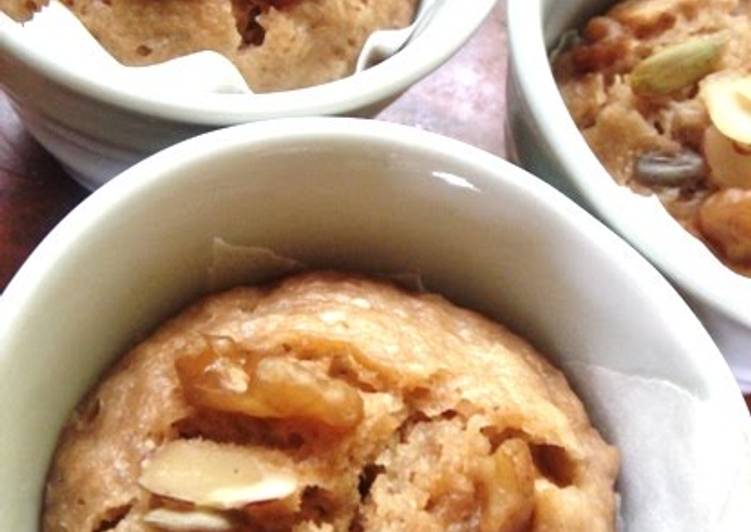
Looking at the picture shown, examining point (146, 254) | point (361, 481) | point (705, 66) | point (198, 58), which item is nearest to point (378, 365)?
point (361, 481)

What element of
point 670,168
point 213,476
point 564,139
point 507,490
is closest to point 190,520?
point 213,476

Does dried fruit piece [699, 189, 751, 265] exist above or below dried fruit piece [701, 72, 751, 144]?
below

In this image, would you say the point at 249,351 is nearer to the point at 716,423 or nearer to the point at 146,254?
the point at 146,254

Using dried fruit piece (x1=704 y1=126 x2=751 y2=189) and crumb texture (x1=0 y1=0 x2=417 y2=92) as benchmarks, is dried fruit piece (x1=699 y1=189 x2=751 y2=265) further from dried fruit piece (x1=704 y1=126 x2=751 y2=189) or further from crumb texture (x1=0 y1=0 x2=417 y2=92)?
crumb texture (x1=0 y1=0 x2=417 y2=92)

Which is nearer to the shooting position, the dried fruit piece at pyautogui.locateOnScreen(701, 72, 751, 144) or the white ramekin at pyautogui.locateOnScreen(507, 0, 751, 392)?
the white ramekin at pyautogui.locateOnScreen(507, 0, 751, 392)

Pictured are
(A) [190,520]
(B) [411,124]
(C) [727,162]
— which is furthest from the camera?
(B) [411,124]

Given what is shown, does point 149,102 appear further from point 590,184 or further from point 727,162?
point 727,162

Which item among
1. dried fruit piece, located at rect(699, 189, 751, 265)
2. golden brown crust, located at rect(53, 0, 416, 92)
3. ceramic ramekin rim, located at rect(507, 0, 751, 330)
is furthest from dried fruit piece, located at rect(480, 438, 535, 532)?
golden brown crust, located at rect(53, 0, 416, 92)

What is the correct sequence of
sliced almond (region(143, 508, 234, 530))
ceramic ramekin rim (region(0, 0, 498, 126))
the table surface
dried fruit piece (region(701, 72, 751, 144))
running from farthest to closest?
the table surface, dried fruit piece (region(701, 72, 751, 144)), ceramic ramekin rim (region(0, 0, 498, 126)), sliced almond (region(143, 508, 234, 530))
